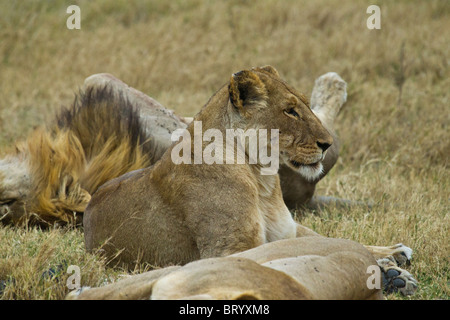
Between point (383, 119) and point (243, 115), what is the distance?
3.95 meters

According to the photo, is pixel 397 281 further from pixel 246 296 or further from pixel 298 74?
pixel 298 74

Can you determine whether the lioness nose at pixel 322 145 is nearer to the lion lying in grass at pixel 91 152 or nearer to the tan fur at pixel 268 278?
the tan fur at pixel 268 278

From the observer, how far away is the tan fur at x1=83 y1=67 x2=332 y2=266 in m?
3.90

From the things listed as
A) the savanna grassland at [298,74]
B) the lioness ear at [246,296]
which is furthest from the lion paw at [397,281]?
the lioness ear at [246,296]

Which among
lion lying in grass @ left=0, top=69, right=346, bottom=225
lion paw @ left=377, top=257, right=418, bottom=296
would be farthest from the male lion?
lion paw @ left=377, top=257, right=418, bottom=296

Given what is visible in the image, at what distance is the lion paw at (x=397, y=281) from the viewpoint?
3804mm

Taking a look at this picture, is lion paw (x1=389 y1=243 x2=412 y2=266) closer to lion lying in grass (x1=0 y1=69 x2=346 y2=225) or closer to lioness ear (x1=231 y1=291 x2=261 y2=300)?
lion lying in grass (x1=0 y1=69 x2=346 y2=225)

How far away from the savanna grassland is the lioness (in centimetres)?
26

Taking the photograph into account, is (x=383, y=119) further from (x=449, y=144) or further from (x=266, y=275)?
(x=266, y=275)

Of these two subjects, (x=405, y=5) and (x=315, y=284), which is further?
(x=405, y=5)

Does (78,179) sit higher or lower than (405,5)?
lower

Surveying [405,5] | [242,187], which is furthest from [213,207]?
[405,5]

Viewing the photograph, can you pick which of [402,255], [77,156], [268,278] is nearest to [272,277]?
[268,278]

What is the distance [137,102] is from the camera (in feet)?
20.5
